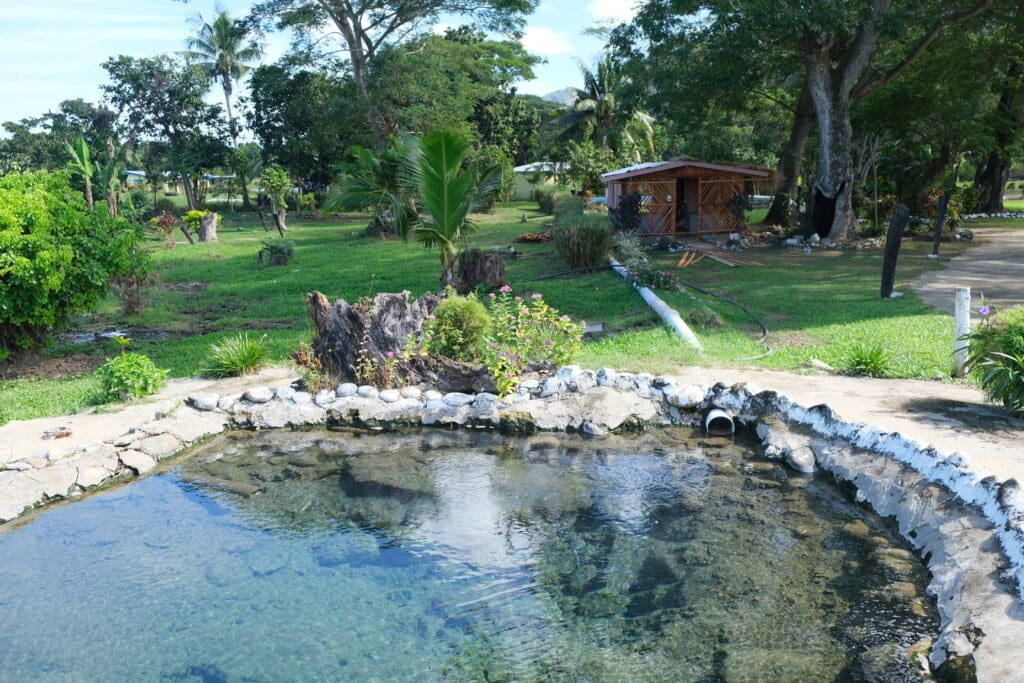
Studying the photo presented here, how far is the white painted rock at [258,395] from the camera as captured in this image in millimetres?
9367

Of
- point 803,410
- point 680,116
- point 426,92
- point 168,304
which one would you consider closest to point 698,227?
point 680,116

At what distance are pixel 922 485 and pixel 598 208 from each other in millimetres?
28663

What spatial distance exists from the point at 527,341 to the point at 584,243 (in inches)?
351

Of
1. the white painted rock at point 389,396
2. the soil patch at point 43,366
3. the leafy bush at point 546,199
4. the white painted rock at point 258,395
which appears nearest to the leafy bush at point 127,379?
the white painted rock at point 258,395

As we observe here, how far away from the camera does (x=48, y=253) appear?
10500 millimetres

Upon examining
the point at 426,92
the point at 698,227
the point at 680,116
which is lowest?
the point at 698,227

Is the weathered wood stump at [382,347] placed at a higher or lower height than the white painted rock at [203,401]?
higher

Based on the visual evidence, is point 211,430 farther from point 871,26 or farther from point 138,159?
point 138,159

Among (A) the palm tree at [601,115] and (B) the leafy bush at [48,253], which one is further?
(A) the palm tree at [601,115]

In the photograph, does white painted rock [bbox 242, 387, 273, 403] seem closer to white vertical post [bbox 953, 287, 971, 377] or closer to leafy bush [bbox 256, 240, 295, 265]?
white vertical post [bbox 953, 287, 971, 377]

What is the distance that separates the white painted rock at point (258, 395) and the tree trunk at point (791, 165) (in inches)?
937

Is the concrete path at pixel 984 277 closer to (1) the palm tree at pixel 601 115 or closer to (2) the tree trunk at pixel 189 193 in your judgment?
(1) the palm tree at pixel 601 115

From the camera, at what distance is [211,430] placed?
8.89 m

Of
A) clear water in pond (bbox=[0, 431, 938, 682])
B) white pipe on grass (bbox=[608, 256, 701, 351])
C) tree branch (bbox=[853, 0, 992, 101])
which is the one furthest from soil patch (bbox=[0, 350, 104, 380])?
tree branch (bbox=[853, 0, 992, 101])
